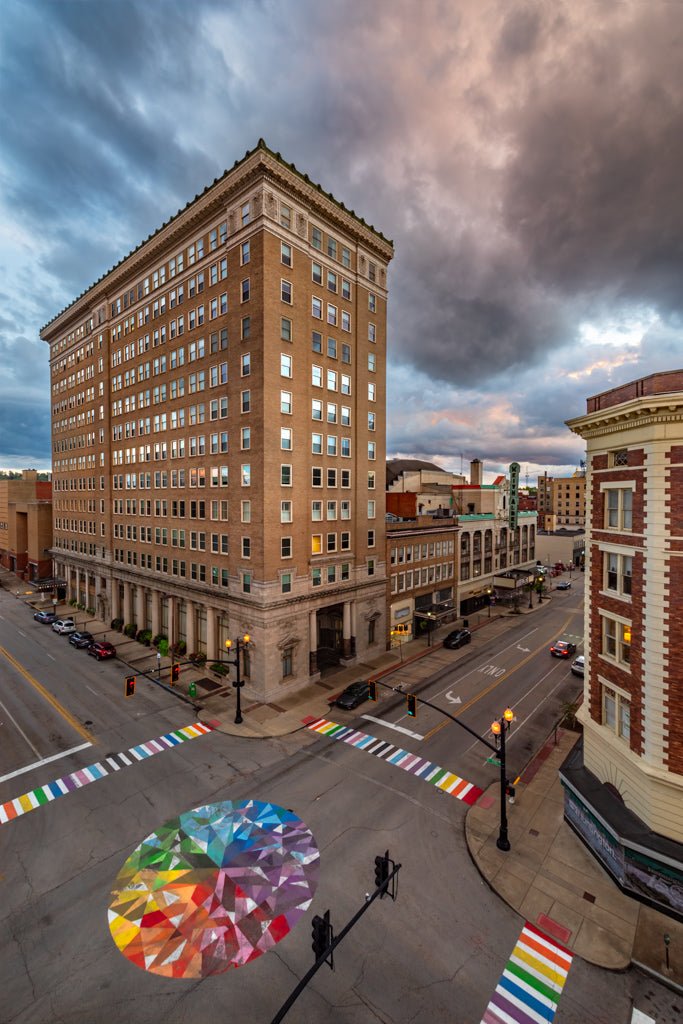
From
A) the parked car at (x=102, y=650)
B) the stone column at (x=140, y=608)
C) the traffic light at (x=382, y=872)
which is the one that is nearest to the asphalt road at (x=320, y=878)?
the traffic light at (x=382, y=872)

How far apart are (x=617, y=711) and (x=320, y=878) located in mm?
12938

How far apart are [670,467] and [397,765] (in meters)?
18.6

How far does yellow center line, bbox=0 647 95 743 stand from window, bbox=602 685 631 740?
27330mm

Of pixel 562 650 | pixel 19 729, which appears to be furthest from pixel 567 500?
pixel 19 729

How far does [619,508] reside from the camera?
668 inches

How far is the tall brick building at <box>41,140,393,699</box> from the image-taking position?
100 feet

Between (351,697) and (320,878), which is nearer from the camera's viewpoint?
(320,878)

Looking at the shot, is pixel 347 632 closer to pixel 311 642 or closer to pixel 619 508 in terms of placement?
pixel 311 642

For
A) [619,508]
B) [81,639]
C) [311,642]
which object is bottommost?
[81,639]

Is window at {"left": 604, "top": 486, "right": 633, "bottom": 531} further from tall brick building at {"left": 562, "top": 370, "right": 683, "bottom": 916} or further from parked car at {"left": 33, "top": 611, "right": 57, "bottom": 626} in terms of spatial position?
parked car at {"left": 33, "top": 611, "right": 57, "bottom": 626}

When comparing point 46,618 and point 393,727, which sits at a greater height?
point 46,618

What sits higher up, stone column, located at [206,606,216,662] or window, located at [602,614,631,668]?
window, located at [602,614,631,668]

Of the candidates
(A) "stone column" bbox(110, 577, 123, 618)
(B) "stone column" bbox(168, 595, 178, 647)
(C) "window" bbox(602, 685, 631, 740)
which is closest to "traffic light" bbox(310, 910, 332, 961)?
(C) "window" bbox(602, 685, 631, 740)

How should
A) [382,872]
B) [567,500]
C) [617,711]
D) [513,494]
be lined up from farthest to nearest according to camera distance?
1. [567,500]
2. [513,494]
3. [617,711]
4. [382,872]
